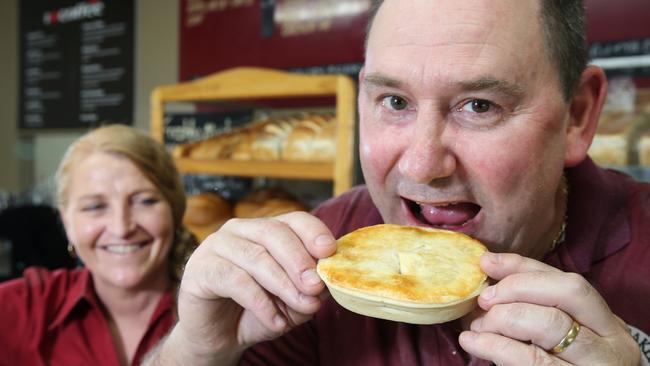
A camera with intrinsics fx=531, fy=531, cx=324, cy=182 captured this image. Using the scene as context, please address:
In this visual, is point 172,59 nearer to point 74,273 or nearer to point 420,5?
point 74,273

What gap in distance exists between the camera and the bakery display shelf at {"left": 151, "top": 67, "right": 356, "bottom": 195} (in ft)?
6.70

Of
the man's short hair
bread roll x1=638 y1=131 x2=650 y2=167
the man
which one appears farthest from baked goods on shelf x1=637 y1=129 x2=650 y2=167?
the man's short hair

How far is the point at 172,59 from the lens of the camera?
365cm

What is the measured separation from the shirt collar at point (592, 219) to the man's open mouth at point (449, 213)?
0.28 meters

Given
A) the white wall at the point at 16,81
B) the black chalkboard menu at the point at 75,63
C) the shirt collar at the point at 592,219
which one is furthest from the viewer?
the black chalkboard menu at the point at 75,63

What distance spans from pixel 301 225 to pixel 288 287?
0.10 m

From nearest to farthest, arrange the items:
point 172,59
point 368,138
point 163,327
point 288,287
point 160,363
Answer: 1. point 288,287
2. point 368,138
3. point 160,363
4. point 163,327
5. point 172,59

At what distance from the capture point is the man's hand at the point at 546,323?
0.67 m

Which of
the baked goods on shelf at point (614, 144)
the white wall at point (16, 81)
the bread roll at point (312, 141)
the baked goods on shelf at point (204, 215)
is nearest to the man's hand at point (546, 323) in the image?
the baked goods on shelf at point (614, 144)

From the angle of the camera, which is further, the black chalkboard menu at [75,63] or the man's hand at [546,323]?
the black chalkboard menu at [75,63]

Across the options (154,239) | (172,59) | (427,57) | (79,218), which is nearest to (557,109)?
(427,57)

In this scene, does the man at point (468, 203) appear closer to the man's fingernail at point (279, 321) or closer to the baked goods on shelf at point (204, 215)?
the man's fingernail at point (279, 321)

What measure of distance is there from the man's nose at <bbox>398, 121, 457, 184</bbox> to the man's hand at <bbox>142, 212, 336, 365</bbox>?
163 millimetres

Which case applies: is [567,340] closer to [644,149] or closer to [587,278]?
[587,278]
